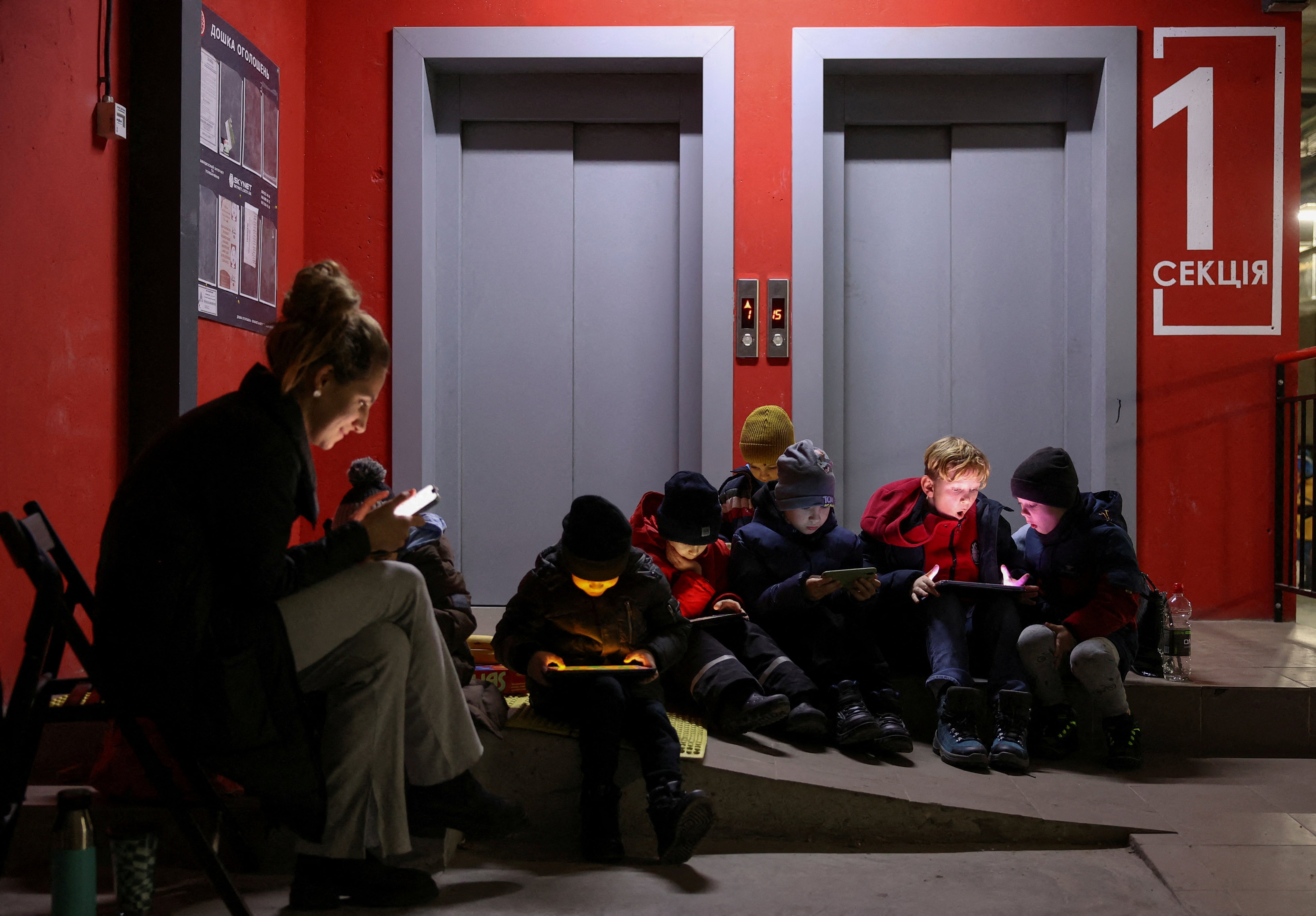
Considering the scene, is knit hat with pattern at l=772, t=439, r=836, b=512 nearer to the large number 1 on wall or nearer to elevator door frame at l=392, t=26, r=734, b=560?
elevator door frame at l=392, t=26, r=734, b=560

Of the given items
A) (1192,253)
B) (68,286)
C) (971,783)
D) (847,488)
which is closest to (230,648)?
(68,286)

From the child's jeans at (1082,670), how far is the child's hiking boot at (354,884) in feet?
6.45

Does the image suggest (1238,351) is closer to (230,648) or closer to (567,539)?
(567,539)

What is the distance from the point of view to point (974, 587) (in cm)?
313

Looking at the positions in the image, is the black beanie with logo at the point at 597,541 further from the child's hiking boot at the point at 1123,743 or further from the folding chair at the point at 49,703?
the child's hiking boot at the point at 1123,743

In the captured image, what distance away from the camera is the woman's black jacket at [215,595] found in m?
1.76

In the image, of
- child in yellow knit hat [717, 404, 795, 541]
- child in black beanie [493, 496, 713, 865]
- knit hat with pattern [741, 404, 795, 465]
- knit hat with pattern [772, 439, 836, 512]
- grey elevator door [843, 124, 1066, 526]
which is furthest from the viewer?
grey elevator door [843, 124, 1066, 526]

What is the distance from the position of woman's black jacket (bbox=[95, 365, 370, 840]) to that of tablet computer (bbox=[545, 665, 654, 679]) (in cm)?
85

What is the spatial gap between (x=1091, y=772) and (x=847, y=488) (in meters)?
1.81

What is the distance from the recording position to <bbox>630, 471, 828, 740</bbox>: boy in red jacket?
9.42 feet

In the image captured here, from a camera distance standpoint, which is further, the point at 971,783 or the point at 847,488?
the point at 847,488

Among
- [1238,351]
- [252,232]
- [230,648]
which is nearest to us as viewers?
[230,648]

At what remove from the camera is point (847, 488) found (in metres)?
4.52

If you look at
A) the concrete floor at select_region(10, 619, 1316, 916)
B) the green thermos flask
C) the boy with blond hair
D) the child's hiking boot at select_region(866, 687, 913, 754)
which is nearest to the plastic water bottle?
the concrete floor at select_region(10, 619, 1316, 916)
